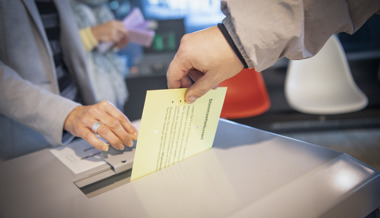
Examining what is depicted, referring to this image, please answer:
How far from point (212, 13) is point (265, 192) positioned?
8.42 ft

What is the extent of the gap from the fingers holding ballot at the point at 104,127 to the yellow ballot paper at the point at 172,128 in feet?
0.34

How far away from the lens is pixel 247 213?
1.32 ft

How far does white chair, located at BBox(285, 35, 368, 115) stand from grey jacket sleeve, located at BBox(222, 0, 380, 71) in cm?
137

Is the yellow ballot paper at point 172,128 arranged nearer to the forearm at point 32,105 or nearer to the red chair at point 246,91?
the forearm at point 32,105

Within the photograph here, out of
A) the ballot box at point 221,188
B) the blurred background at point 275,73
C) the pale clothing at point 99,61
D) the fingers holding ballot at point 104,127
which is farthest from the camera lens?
the blurred background at point 275,73

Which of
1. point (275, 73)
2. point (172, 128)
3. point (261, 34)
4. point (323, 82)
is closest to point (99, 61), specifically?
point (172, 128)

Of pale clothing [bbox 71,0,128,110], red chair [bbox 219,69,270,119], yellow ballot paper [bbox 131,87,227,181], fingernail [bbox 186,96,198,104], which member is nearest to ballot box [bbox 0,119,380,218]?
yellow ballot paper [bbox 131,87,227,181]

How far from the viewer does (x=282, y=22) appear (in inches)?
18.2

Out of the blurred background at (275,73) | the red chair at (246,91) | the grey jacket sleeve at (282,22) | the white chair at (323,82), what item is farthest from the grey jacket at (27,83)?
the blurred background at (275,73)

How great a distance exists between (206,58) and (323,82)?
180 centimetres

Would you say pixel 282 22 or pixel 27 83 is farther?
pixel 27 83

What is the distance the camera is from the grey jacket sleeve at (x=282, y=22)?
1.51ft

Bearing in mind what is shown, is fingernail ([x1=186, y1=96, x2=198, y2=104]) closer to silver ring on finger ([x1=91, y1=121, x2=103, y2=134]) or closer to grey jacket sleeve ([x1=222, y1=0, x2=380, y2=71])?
grey jacket sleeve ([x1=222, y1=0, x2=380, y2=71])

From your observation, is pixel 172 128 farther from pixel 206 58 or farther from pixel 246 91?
pixel 246 91
